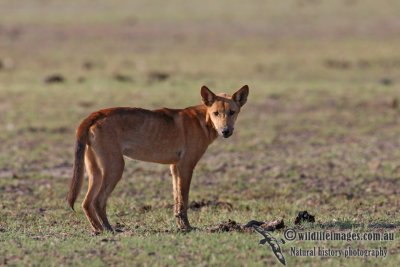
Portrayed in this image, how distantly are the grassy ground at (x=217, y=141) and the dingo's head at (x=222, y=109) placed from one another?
103 cm

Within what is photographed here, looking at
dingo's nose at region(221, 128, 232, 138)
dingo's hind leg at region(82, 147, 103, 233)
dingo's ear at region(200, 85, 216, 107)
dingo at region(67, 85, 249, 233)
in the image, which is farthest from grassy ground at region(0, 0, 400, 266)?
dingo's ear at region(200, 85, 216, 107)

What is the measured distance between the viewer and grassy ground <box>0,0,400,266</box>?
26.9 ft

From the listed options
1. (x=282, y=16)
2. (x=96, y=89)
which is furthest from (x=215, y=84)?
(x=282, y=16)

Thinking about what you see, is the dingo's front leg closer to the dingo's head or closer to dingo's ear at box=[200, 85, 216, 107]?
the dingo's head

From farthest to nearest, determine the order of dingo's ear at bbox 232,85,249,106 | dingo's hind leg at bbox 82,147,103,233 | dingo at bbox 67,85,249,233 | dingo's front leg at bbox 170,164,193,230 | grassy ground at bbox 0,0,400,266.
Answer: dingo's ear at bbox 232,85,249,106
dingo's front leg at bbox 170,164,193,230
dingo's hind leg at bbox 82,147,103,233
dingo at bbox 67,85,249,233
grassy ground at bbox 0,0,400,266

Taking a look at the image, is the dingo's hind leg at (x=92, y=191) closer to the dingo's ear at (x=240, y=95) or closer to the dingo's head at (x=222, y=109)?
the dingo's head at (x=222, y=109)

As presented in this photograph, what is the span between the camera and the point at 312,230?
8.73 m

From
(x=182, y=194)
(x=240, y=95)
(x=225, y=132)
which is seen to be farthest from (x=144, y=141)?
(x=240, y=95)

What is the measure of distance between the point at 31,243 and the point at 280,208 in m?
4.01

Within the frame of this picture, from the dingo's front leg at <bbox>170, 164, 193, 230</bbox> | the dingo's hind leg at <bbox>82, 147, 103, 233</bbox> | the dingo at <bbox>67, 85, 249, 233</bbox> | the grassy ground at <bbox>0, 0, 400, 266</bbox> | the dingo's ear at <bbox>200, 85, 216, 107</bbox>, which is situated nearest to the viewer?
the grassy ground at <bbox>0, 0, 400, 266</bbox>

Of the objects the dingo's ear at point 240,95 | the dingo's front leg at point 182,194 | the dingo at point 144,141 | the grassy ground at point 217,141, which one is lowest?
the grassy ground at point 217,141

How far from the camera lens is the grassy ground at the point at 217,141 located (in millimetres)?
8203

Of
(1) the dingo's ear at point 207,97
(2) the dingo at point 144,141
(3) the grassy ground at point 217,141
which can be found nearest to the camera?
(3) the grassy ground at point 217,141

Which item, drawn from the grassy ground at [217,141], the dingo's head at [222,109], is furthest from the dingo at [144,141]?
the grassy ground at [217,141]
